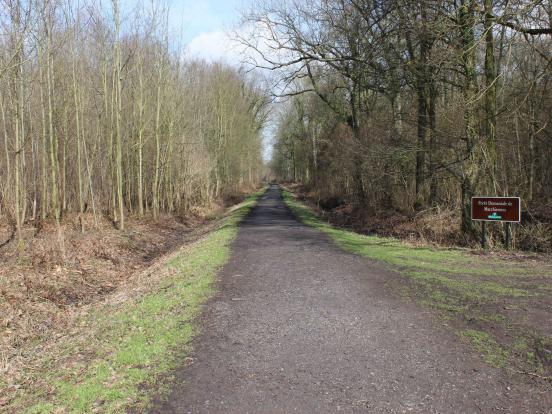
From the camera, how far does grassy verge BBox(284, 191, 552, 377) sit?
17.3ft

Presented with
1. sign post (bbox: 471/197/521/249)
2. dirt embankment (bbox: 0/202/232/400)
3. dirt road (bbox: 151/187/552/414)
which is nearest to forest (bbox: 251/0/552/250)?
sign post (bbox: 471/197/521/249)

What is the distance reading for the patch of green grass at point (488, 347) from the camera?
197 inches

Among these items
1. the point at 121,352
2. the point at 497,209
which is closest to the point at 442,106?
the point at 497,209

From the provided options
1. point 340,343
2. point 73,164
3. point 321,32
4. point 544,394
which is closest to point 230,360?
point 340,343

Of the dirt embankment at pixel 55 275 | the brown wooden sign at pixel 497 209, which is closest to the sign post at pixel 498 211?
the brown wooden sign at pixel 497 209

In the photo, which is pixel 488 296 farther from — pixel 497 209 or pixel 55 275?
pixel 55 275

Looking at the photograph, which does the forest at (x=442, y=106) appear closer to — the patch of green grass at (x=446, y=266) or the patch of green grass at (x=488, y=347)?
the patch of green grass at (x=446, y=266)

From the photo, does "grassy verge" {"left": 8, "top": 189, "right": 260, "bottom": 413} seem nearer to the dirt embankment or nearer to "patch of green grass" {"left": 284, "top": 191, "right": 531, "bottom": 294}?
the dirt embankment

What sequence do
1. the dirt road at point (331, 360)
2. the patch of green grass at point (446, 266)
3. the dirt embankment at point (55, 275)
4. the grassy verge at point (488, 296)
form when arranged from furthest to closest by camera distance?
the patch of green grass at point (446, 266) < the dirt embankment at point (55, 275) < the grassy verge at point (488, 296) < the dirt road at point (331, 360)

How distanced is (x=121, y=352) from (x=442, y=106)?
16.1 metres

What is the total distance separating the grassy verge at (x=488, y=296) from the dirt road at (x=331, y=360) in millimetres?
348

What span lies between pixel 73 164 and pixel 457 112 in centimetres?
1771

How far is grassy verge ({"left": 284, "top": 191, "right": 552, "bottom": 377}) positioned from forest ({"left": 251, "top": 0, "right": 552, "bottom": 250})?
3.06 metres

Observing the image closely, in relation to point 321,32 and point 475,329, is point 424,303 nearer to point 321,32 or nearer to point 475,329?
point 475,329
